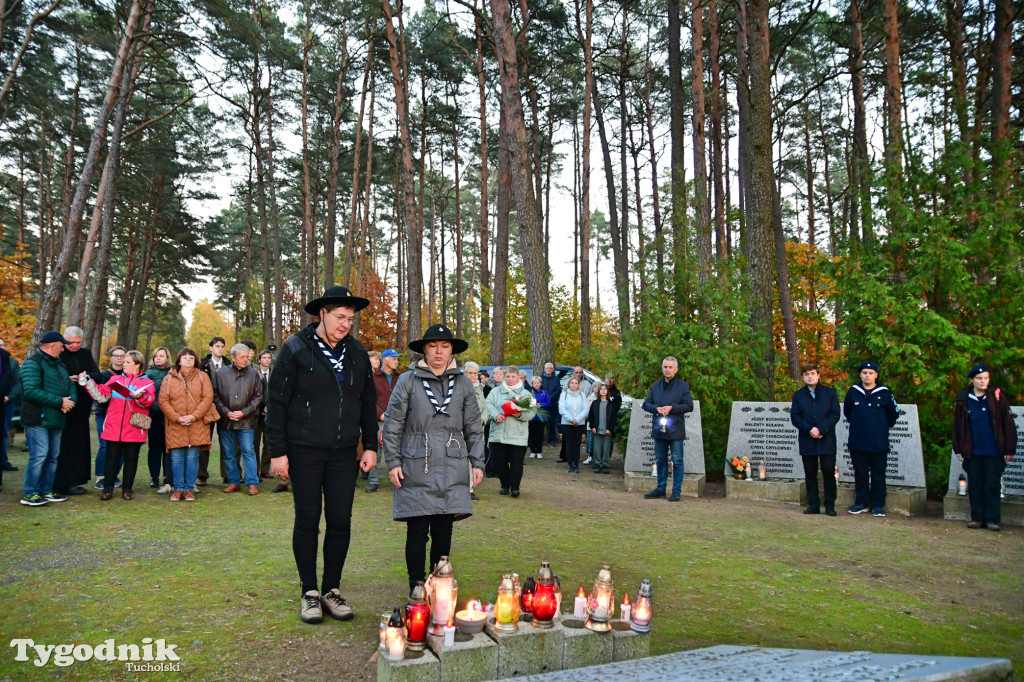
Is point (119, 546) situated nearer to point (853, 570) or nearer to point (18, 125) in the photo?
point (853, 570)

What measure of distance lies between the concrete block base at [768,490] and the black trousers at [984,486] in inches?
87.0

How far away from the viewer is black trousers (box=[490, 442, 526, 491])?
10398 millimetres

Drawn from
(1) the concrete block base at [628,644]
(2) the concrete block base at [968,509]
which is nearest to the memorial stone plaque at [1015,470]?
(2) the concrete block base at [968,509]

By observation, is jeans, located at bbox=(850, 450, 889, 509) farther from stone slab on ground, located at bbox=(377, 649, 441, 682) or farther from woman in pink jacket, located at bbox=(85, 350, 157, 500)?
woman in pink jacket, located at bbox=(85, 350, 157, 500)

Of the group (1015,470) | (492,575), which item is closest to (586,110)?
(1015,470)

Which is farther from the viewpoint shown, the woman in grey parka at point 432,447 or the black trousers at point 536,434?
the black trousers at point 536,434

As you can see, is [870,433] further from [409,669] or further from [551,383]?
[409,669]

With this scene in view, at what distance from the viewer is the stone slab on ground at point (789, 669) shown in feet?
10.0

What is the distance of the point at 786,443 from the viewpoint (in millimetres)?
11180

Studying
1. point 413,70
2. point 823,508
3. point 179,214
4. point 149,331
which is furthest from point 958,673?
point 149,331

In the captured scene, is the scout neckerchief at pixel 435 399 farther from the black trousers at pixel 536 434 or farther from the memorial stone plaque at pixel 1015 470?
the black trousers at pixel 536 434

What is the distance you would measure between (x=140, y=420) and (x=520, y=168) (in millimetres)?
9048

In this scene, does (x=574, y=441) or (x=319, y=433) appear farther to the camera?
(x=574, y=441)

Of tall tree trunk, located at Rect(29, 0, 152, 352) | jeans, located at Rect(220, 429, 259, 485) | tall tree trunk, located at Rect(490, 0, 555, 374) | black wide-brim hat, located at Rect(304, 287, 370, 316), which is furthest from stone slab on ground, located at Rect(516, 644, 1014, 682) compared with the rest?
tall tree trunk, located at Rect(29, 0, 152, 352)
